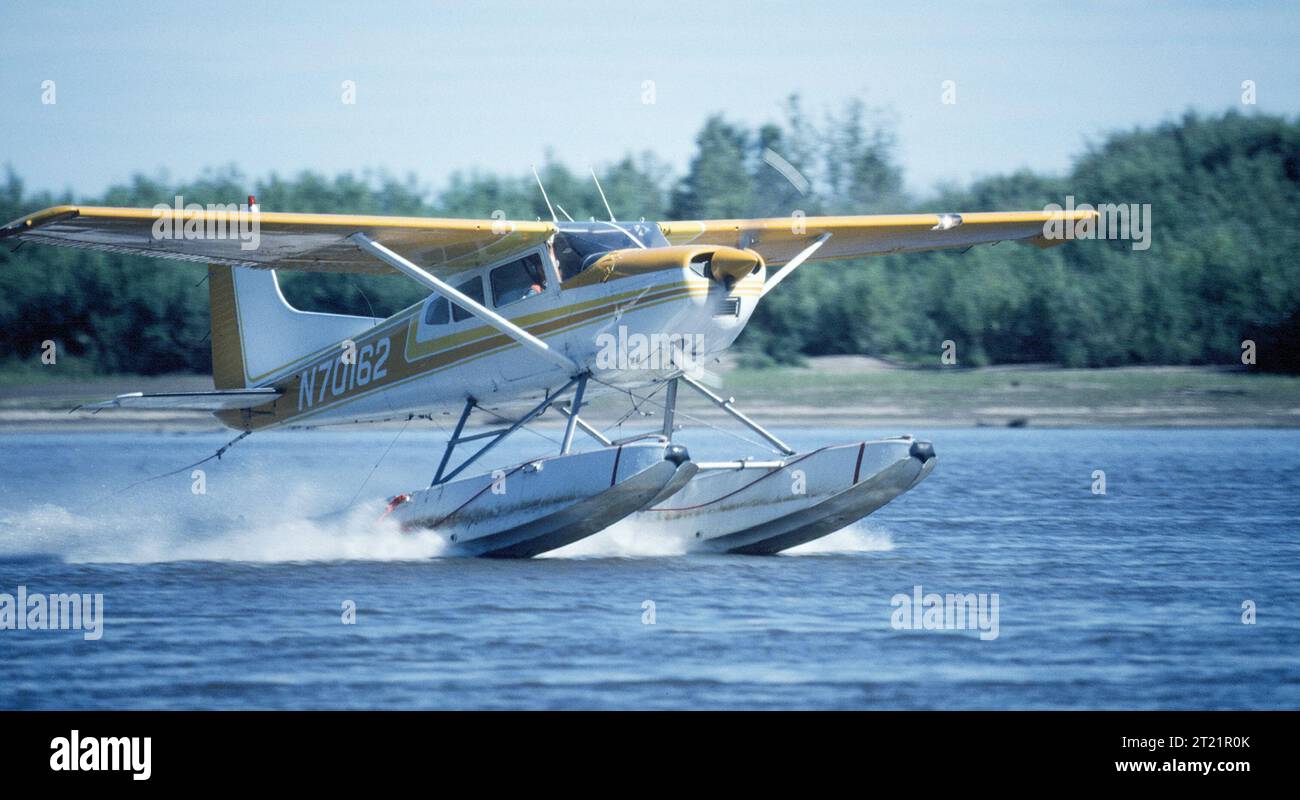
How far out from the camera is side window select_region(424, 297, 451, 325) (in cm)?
1433

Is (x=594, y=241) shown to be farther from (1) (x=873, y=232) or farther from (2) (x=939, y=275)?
(2) (x=939, y=275)

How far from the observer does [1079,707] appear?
8.23 meters

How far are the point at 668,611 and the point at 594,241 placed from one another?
3.63m

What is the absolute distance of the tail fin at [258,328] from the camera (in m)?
15.8

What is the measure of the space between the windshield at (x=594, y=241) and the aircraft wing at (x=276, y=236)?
0.19 m

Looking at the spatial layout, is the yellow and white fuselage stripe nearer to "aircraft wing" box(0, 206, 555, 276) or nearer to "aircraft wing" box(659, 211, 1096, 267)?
"aircraft wing" box(0, 206, 555, 276)

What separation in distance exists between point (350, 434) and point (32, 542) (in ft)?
72.6

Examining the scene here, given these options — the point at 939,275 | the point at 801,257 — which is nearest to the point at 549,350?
the point at 801,257

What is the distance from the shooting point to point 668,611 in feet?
36.2

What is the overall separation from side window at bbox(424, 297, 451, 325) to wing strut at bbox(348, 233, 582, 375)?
565 millimetres

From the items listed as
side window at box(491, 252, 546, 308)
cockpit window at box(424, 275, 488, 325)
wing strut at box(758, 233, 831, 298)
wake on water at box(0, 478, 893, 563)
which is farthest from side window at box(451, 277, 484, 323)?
wing strut at box(758, 233, 831, 298)
